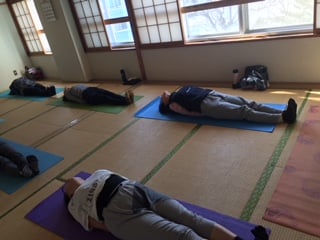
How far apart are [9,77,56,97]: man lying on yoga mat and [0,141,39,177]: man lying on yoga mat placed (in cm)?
257

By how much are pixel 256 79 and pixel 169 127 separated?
1.35 meters

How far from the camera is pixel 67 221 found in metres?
1.96

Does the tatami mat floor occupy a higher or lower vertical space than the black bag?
lower

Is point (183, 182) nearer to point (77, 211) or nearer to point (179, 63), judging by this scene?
point (77, 211)

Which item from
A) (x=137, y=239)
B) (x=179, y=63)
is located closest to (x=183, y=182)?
(x=137, y=239)

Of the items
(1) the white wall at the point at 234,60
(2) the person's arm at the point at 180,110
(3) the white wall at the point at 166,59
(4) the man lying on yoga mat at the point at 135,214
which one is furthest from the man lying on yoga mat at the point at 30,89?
(4) the man lying on yoga mat at the point at 135,214

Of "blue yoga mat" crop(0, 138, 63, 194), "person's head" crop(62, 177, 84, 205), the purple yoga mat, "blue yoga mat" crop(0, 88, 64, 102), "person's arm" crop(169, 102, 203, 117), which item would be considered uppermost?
"person's head" crop(62, 177, 84, 205)

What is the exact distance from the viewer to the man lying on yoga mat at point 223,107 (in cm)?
265

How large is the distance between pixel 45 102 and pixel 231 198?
12.7 ft

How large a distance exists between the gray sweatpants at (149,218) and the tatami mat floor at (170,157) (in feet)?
1.35

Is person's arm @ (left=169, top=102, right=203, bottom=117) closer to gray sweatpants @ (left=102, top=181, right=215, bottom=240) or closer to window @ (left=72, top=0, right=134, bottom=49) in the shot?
gray sweatpants @ (left=102, top=181, right=215, bottom=240)

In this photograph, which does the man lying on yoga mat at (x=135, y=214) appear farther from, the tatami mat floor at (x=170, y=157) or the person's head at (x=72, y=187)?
Answer: the tatami mat floor at (x=170, y=157)

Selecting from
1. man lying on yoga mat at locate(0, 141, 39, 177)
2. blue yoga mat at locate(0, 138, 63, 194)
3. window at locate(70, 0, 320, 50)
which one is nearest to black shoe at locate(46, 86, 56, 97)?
window at locate(70, 0, 320, 50)

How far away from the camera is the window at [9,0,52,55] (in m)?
6.06
